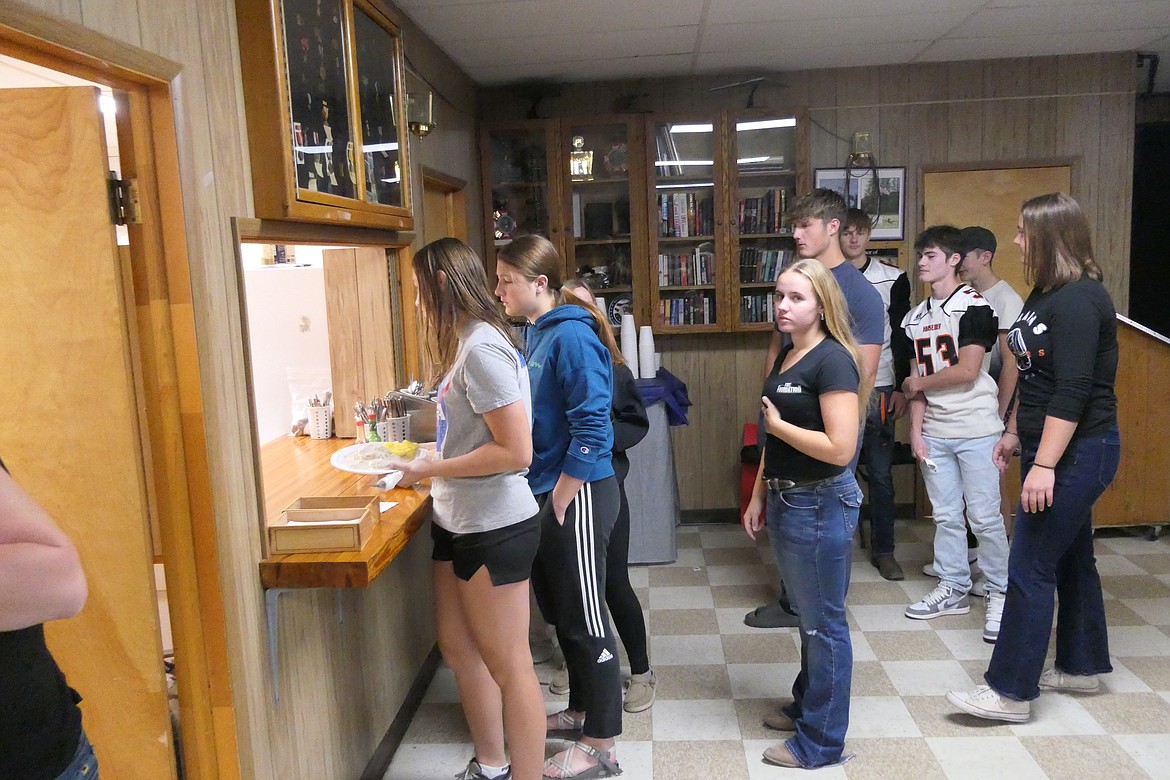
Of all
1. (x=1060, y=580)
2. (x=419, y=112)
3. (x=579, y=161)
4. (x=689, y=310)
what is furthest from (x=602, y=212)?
(x=1060, y=580)

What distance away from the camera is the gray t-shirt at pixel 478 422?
6.33 feet

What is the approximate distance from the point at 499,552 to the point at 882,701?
1558 mm

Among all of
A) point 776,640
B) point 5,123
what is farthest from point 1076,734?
point 5,123

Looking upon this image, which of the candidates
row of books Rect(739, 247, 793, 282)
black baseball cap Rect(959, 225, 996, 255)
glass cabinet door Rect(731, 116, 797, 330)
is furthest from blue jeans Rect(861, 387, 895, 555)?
row of books Rect(739, 247, 793, 282)

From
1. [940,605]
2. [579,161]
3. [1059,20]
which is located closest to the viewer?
[940,605]

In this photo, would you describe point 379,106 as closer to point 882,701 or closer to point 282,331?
point 282,331

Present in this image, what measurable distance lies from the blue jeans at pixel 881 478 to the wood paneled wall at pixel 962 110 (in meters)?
1.35

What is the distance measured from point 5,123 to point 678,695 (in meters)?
2.47

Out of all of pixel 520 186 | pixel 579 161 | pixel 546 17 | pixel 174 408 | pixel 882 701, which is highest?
pixel 546 17

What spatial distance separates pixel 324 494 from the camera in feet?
7.67

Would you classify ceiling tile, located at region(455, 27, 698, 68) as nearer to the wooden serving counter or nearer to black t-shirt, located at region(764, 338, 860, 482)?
the wooden serving counter

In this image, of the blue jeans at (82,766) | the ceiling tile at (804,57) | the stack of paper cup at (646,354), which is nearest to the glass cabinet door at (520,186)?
the stack of paper cup at (646,354)

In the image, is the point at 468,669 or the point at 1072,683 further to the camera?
the point at 1072,683

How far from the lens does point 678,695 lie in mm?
Result: 2934
